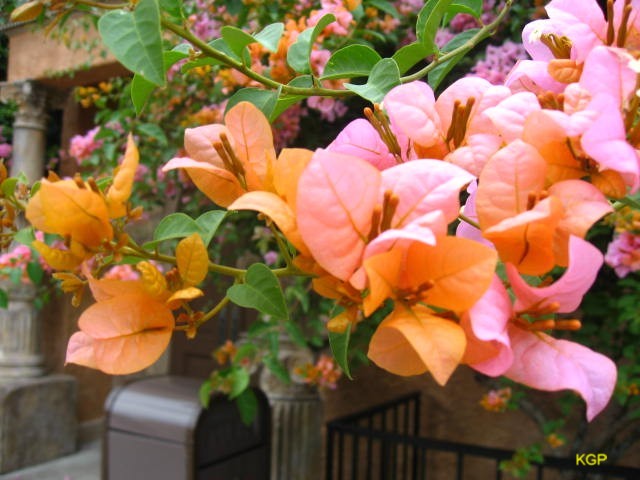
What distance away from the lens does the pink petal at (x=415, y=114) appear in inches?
11.0

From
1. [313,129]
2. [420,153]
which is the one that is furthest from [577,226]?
[313,129]

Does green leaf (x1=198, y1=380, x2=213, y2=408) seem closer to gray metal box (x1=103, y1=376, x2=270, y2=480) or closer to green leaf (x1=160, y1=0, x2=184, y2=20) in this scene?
gray metal box (x1=103, y1=376, x2=270, y2=480)

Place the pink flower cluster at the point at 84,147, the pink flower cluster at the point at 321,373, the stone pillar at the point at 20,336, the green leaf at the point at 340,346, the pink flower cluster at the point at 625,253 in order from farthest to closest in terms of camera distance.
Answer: the stone pillar at the point at 20,336 < the pink flower cluster at the point at 84,147 < the pink flower cluster at the point at 321,373 < the pink flower cluster at the point at 625,253 < the green leaf at the point at 340,346

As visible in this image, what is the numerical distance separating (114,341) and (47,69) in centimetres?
283

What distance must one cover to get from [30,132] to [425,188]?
3.25 meters

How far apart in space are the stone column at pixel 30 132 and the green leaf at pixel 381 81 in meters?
2.95

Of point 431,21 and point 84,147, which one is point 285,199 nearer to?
point 431,21

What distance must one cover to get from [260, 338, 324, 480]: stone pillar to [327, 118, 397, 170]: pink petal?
1.77m

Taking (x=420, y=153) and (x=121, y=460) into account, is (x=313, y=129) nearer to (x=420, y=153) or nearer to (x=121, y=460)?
(x=121, y=460)

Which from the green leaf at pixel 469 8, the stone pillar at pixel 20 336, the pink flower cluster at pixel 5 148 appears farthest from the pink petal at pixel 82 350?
the stone pillar at pixel 20 336

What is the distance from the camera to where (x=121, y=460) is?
1879 mm

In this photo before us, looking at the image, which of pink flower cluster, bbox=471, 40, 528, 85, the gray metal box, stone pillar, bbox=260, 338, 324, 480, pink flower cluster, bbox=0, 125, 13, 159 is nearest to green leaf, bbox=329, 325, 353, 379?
pink flower cluster, bbox=471, 40, 528, 85

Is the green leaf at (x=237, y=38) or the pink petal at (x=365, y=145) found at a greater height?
the green leaf at (x=237, y=38)

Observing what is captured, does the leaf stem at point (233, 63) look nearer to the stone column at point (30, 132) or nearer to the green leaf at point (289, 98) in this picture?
the green leaf at point (289, 98)
